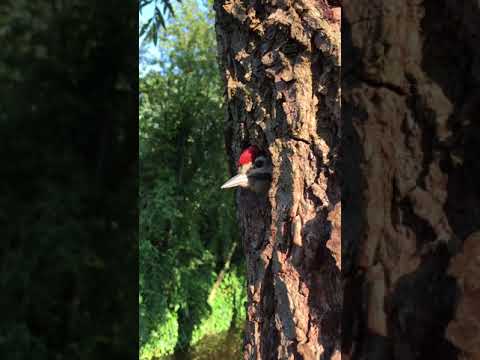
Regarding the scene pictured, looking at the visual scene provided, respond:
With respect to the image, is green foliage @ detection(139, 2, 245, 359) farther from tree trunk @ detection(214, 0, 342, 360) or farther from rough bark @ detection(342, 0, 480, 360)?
rough bark @ detection(342, 0, 480, 360)

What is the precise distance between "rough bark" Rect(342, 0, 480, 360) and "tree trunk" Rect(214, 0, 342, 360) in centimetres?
83

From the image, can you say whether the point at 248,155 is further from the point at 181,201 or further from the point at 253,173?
the point at 181,201

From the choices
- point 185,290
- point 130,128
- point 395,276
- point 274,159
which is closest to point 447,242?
point 395,276

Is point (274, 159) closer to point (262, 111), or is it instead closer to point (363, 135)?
point (262, 111)

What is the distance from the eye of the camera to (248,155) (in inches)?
55.1

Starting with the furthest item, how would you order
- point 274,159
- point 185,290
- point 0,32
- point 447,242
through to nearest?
point 185,290
point 274,159
point 0,32
point 447,242

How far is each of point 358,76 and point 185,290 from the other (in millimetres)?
7186

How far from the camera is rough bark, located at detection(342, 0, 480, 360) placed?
306 millimetres

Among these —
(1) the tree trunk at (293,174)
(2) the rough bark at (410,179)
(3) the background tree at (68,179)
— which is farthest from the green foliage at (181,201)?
(2) the rough bark at (410,179)

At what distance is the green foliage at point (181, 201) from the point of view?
7.09m

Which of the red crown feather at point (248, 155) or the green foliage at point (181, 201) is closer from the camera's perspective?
the red crown feather at point (248, 155)

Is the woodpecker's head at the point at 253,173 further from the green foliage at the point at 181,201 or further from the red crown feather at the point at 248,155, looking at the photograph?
the green foliage at the point at 181,201

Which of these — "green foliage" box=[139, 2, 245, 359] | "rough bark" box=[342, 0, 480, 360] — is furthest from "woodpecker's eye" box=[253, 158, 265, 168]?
"green foliage" box=[139, 2, 245, 359]

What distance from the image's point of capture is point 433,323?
1.03 feet
